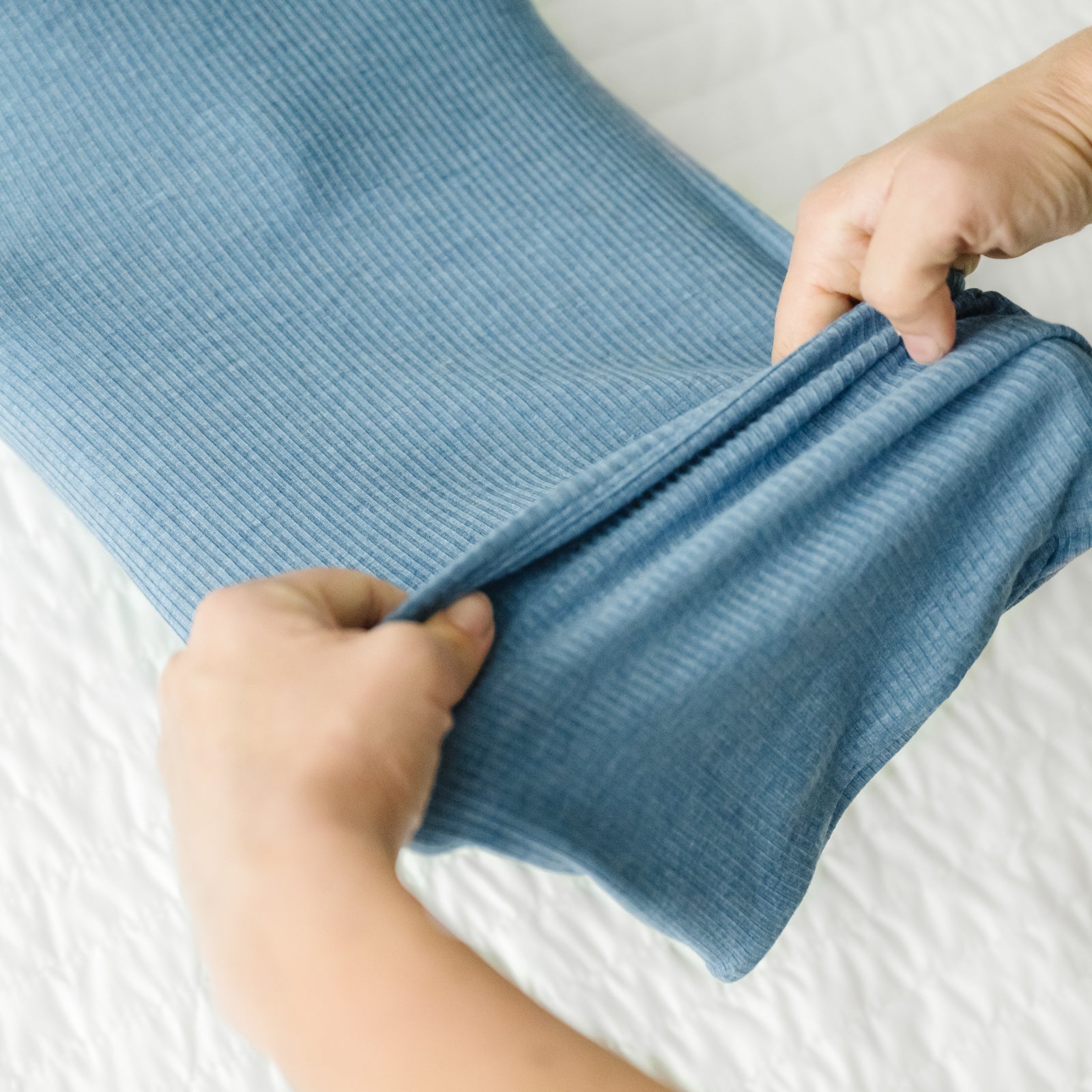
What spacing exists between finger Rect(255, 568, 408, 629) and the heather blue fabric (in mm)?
23

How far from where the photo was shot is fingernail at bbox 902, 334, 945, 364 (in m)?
0.45

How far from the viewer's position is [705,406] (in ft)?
1.44

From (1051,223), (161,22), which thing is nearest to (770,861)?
(1051,223)

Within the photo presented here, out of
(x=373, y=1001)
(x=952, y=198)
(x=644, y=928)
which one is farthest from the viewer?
(x=644, y=928)

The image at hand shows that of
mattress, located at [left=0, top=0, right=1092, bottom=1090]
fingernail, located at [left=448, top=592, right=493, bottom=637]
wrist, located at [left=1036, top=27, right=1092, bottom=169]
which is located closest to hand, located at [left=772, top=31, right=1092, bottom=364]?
wrist, located at [left=1036, top=27, right=1092, bottom=169]

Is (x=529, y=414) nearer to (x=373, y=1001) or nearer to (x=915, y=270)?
(x=915, y=270)

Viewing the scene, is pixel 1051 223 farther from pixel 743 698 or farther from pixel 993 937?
pixel 993 937

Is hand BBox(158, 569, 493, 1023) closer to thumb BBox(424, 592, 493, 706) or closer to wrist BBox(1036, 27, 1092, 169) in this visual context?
thumb BBox(424, 592, 493, 706)

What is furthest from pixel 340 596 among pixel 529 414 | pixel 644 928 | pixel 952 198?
pixel 644 928

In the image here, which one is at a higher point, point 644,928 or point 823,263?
point 823,263

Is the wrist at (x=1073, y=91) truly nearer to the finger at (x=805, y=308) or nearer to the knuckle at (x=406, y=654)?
the finger at (x=805, y=308)

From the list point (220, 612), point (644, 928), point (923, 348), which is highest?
point (220, 612)

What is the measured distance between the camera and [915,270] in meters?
0.43

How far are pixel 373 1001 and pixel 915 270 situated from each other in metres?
0.34
